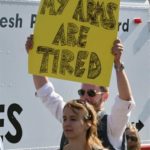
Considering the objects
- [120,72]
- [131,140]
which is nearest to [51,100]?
[120,72]

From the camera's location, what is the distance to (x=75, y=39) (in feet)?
14.3

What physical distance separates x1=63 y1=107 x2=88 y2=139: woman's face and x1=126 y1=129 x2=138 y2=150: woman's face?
139 cm

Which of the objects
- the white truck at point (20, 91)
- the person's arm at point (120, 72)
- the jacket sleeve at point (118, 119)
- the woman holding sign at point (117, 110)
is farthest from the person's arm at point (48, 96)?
the white truck at point (20, 91)

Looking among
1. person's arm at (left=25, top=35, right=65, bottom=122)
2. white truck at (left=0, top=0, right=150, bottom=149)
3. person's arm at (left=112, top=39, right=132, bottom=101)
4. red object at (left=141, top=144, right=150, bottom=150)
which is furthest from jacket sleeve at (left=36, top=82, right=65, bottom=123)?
red object at (left=141, top=144, right=150, bottom=150)

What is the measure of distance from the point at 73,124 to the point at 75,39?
83 cm

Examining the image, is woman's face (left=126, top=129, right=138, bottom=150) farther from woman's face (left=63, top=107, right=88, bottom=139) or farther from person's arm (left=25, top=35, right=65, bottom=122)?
woman's face (left=63, top=107, right=88, bottom=139)

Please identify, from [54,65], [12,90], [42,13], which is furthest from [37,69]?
[12,90]

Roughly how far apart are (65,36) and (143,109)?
8.29 ft

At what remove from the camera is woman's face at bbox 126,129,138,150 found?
506cm

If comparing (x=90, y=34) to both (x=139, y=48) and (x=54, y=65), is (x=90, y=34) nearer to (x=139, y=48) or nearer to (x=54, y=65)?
(x=54, y=65)

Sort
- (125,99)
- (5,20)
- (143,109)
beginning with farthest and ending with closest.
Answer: (143,109) < (5,20) < (125,99)

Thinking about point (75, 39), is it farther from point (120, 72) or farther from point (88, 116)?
point (88, 116)

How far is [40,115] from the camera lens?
5977mm

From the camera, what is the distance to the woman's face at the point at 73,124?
3.68 meters
